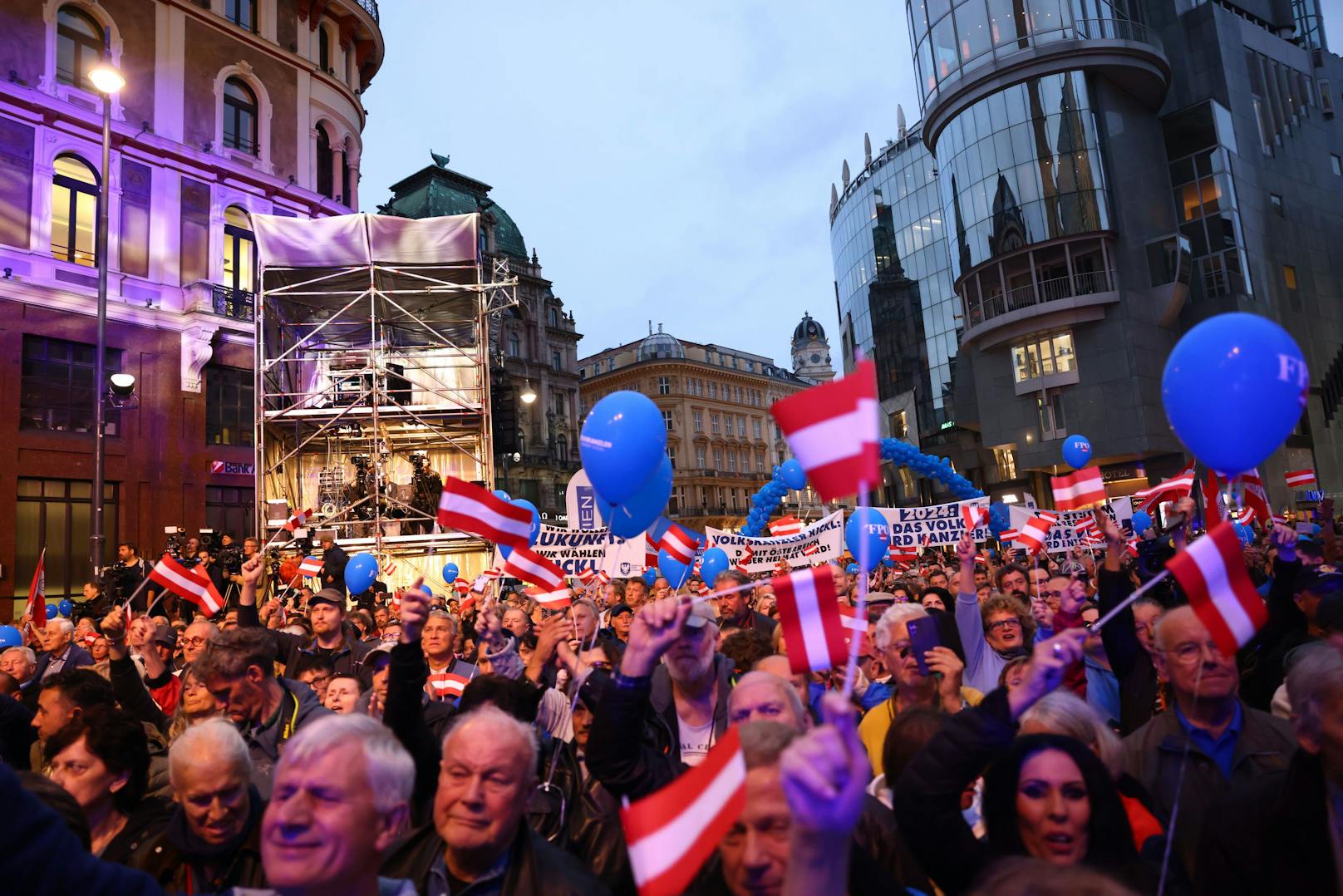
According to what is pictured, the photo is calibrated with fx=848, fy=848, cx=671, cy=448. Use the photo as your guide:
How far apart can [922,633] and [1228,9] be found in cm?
4522

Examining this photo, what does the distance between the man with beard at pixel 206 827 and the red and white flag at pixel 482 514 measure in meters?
2.55

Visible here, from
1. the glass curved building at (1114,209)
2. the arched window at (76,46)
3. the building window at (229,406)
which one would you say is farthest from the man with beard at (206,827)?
the glass curved building at (1114,209)

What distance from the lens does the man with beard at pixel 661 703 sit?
110 inches

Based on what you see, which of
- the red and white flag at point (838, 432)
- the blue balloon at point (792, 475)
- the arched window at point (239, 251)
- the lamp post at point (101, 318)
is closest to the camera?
the red and white flag at point (838, 432)

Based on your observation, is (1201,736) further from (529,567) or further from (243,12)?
(243,12)

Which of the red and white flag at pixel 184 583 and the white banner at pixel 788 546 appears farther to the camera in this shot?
the white banner at pixel 788 546

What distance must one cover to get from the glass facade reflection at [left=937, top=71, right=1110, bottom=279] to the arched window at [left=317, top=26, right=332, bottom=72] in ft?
79.0

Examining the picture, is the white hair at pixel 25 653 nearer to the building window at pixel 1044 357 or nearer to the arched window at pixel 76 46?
the arched window at pixel 76 46

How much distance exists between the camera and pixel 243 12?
23078 millimetres

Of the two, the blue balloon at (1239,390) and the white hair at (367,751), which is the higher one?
the blue balloon at (1239,390)

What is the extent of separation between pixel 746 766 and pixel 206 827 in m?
1.93

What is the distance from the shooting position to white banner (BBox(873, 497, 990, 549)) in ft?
39.9

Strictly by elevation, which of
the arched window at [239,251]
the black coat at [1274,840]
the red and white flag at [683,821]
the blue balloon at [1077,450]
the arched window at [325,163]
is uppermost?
the arched window at [325,163]

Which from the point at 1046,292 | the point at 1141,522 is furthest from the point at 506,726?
the point at 1046,292
